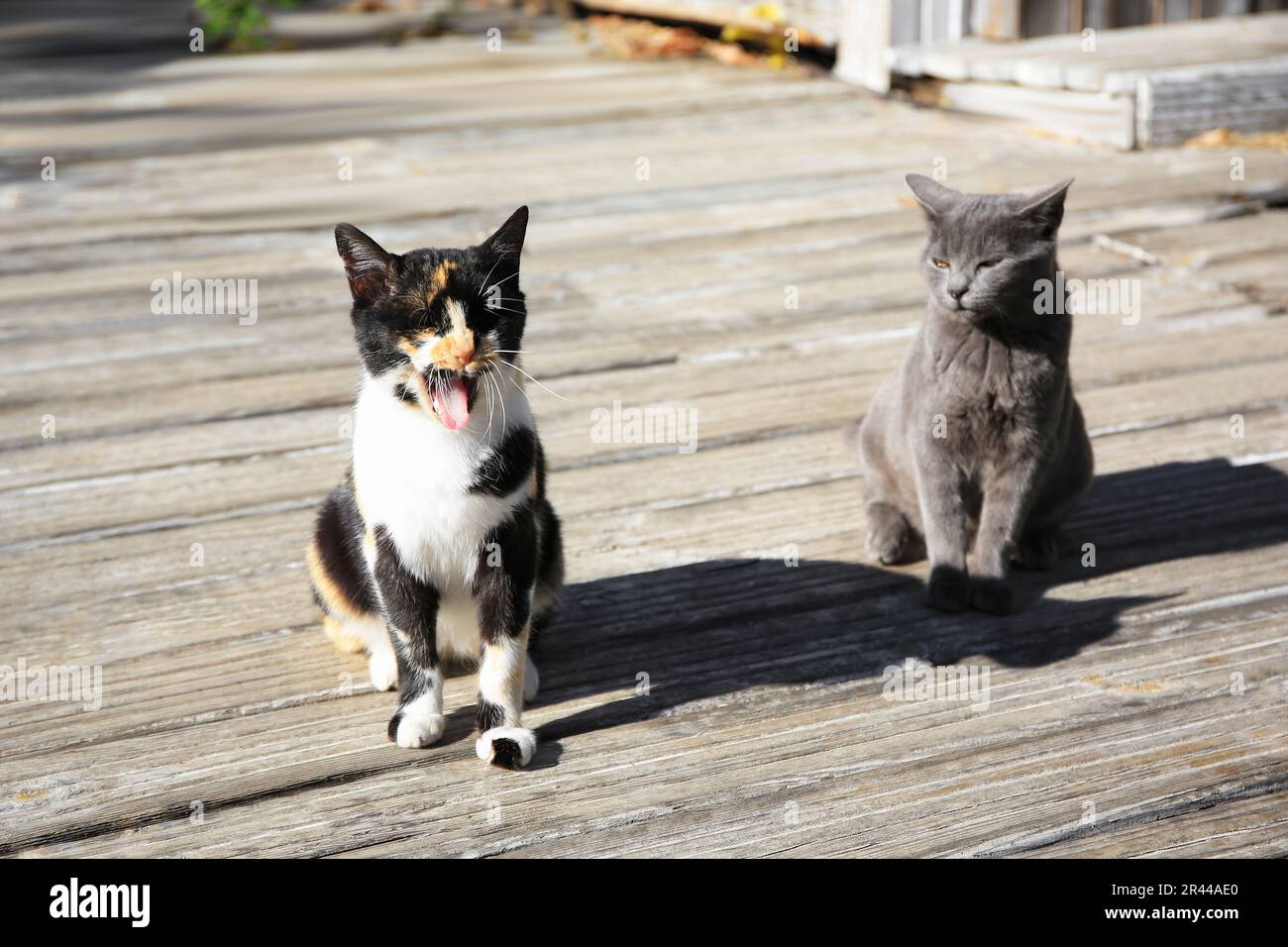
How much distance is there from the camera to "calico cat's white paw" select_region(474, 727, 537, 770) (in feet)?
7.72

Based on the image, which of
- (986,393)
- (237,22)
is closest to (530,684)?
(986,393)

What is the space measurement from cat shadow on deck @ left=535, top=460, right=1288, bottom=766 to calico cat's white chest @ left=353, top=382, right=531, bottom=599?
41 cm

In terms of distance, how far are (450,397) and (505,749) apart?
25.2 inches

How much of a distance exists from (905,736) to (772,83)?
18.9 ft

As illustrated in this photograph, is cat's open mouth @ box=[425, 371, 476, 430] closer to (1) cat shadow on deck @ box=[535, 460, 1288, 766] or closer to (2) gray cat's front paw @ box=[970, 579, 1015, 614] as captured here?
(1) cat shadow on deck @ box=[535, 460, 1288, 766]

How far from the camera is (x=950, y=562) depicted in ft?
9.68

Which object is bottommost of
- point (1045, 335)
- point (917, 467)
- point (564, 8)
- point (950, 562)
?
point (950, 562)

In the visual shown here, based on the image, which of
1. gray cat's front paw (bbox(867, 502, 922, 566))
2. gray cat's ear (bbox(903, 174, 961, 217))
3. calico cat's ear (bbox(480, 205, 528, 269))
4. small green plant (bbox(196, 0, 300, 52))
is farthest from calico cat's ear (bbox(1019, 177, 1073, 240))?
small green plant (bbox(196, 0, 300, 52))

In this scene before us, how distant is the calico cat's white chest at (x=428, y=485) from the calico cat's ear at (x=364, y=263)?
18cm

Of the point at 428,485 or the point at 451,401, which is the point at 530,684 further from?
the point at 451,401

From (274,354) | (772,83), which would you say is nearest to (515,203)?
(274,354)

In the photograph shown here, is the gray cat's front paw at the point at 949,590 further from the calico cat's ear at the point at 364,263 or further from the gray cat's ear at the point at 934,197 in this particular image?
the calico cat's ear at the point at 364,263

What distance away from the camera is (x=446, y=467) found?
91.7 inches
